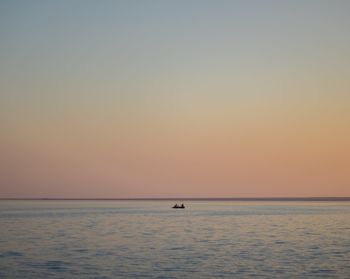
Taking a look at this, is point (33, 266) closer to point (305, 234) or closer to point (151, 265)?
point (151, 265)

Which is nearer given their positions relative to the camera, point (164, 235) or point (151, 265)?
point (151, 265)

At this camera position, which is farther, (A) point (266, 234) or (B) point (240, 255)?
(A) point (266, 234)

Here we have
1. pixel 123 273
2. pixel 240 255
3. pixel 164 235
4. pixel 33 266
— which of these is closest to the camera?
pixel 123 273

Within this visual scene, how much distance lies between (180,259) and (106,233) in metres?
26.5

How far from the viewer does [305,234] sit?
63.3 meters

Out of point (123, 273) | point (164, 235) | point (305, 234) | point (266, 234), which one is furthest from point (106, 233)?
point (123, 273)

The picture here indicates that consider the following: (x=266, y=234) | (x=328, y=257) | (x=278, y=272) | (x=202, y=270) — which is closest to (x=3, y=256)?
(x=202, y=270)

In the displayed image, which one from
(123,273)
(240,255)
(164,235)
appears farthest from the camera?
(164,235)

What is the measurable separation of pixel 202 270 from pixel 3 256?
18047mm

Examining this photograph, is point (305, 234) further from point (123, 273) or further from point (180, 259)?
point (123, 273)

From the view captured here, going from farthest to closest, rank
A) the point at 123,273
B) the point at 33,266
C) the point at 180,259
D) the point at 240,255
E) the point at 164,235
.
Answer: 1. the point at 164,235
2. the point at 240,255
3. the point at 180,259
4. the point at 33,266
5. the point at 123,273

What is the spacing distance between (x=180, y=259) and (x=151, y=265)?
383 cm

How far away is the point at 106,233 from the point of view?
64.4 meters

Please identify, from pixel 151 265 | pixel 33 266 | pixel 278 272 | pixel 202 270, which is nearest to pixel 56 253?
pixel 33 266
